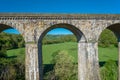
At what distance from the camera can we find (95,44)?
72.6 feet

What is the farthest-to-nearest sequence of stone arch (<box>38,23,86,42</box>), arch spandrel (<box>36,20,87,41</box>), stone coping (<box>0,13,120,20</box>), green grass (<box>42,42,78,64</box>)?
1. green grass (<box>42,42,78,64</box>)
2. stone arch (<box>38,23,86,42</box>)
3. arch spandrel (<box>36,20,87,41</box>)
4. stone coping (<box>0,13,120,20</box>)

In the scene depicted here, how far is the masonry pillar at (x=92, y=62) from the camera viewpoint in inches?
868

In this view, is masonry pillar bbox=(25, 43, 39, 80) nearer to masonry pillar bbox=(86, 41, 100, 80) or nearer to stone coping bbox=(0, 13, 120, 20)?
stone coping bbox=(0, 13, 120, 20)

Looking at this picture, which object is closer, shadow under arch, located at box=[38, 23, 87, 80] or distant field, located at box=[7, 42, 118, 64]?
shadow under arch, located at box=[38, 23, 87, 80]

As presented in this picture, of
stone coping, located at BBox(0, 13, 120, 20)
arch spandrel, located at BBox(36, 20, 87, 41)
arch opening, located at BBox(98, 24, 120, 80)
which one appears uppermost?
stone coping, located at BBox(0, 13, 120, 20)

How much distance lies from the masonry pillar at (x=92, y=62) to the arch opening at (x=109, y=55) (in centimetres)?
306

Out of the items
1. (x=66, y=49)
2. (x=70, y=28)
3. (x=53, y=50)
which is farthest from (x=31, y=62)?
(x=66, y=49)

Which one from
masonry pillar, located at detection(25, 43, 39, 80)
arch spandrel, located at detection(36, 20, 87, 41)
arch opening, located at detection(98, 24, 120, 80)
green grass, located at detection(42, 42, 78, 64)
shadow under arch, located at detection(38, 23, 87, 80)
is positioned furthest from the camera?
green grass, located at detection(42, 42, 78, 64)

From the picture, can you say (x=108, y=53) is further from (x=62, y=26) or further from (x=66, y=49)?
(x=62, y=26)

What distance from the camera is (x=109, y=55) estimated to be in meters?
45.6

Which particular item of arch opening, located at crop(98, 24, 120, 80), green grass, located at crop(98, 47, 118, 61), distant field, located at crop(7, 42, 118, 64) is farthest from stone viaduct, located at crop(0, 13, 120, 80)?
green grass, located at crop(98, 47, 118, 61)

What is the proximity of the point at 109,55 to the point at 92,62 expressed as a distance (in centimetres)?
2419

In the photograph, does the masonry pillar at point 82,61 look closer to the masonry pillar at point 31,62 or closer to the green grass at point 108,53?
the masonry pillar at point 31,62

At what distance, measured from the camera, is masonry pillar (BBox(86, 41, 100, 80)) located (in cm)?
2205
